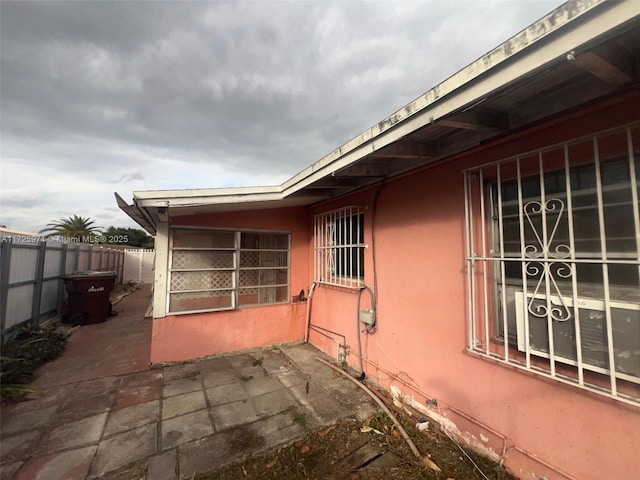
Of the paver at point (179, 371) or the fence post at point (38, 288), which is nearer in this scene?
the paver at point (179, 371)

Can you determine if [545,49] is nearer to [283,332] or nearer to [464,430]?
[464,430]

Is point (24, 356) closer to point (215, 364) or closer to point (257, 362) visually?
point (215, 364)

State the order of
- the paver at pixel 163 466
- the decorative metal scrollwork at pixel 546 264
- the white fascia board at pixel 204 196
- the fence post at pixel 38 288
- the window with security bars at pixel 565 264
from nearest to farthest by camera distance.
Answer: the window with security bars at pixel 565 264, the decorative metal scrollwork at pixel 546 264, the paver at pixel 163 466, the white fascia board at pixel 204 196, the fence post at pixel 38 288

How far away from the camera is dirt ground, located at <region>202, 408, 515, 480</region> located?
2244 millimetres

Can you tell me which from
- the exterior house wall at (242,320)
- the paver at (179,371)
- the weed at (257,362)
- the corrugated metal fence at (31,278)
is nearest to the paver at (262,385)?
the weed at (257,362)

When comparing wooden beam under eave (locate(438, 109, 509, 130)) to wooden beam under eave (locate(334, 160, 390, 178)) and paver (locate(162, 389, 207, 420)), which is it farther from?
paver (locate(162, 389, 207, 420))

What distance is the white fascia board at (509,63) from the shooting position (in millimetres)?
1066

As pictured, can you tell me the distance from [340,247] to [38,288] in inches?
308

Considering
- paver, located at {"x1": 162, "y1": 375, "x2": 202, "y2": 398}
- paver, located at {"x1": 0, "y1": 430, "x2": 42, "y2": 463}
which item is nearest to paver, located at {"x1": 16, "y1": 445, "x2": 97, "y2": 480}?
paver, located at {"x1": 0, "y1": 430, "x2": 42, "y2": 463}

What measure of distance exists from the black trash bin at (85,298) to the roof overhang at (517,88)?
7.87m

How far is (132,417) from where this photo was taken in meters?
3.05

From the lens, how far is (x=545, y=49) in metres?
1.25

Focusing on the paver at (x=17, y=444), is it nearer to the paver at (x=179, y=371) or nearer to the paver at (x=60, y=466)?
the paver at (x=60, y=466)

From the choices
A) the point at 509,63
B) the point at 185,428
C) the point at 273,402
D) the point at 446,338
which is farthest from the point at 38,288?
the point at 509,63
